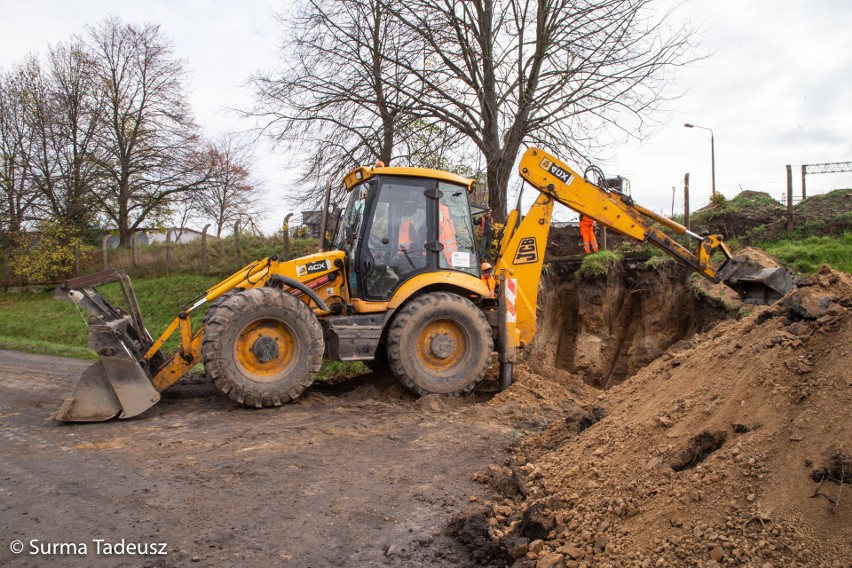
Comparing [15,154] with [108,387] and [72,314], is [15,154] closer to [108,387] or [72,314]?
[72,314]

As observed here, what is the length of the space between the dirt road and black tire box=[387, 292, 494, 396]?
346 millimetres

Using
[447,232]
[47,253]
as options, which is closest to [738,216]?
[447,232]

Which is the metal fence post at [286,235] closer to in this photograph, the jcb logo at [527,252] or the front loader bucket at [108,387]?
the jcb logo at [527,252]

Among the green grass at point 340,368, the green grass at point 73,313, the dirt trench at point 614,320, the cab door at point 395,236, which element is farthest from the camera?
the green grass at point 73,313

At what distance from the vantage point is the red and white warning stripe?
777 cm

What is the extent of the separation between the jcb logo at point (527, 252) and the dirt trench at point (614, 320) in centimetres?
365

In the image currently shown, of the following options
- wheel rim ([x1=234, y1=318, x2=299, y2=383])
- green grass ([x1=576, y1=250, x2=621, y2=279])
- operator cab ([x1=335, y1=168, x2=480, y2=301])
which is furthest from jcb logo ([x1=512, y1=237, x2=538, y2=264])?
green grass ([x1=576, y1=250, x2=621, y2=279])

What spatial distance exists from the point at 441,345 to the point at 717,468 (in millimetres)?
4285

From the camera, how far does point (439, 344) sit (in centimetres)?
739

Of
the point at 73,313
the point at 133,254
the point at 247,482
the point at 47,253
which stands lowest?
the point at 247,482

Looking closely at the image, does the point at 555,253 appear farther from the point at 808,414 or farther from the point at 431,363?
the point at 808,414

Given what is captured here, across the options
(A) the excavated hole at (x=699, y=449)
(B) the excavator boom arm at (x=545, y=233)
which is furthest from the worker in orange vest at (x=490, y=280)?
(A) the excavated hole at (x=699, y=449)

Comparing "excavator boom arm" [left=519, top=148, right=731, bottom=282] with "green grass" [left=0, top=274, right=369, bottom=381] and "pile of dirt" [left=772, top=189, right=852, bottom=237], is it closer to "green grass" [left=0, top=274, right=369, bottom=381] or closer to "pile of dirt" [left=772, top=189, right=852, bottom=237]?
"pile of dirt" [left=772, top=189, right=852, bottom=237]

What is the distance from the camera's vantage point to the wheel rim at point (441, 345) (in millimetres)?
7395
